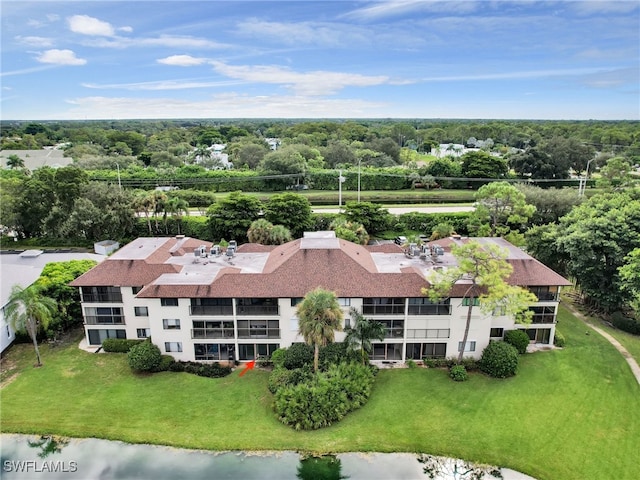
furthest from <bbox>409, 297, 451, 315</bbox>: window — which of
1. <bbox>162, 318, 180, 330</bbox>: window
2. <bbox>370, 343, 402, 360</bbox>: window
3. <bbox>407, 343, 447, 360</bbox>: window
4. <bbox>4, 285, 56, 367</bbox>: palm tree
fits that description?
<bbox>4, 285, 56, 367</bbox>: palm tree

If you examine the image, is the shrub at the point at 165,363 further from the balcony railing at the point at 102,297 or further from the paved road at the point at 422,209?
the paved road at the point at 422,209

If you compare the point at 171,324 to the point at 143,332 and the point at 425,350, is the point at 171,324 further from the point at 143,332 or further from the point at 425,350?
the point at 425,350

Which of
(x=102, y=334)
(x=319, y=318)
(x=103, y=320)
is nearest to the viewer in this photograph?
(x=319, y=318)

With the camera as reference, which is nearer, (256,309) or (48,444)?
(48,444)

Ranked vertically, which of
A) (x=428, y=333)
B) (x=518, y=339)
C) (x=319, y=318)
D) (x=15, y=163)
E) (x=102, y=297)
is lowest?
(x=518, y=339)

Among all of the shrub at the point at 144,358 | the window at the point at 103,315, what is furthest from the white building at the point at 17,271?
the shrub at the point at 144,358

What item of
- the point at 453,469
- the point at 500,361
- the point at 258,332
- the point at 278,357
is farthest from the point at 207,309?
the point at 500,361

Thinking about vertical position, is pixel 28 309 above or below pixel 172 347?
above
